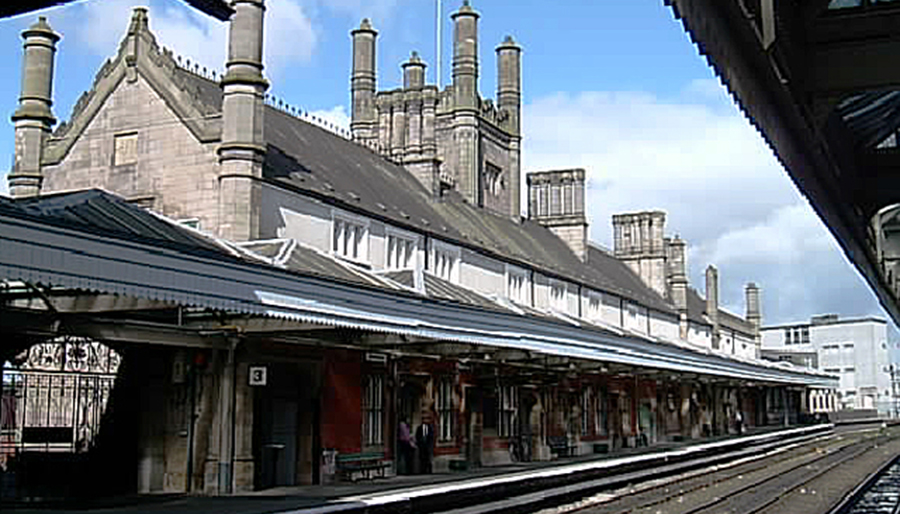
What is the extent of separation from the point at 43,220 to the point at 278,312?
14.3ft

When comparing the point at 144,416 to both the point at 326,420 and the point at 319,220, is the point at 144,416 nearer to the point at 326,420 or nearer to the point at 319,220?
the point at 326,420

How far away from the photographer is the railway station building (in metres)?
15.9

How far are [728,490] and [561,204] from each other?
112ft

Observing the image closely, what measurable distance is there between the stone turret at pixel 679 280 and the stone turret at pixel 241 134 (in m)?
45.8

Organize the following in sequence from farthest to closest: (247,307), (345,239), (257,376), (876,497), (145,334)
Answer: (345,239) < (876,497) < (257,376) < (145,334) < (247,307)

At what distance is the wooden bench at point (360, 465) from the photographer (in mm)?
23547

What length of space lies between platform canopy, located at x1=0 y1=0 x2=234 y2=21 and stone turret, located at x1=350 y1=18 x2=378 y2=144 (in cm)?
4477

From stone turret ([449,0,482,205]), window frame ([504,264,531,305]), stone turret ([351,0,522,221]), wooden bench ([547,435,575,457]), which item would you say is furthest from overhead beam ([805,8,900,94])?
stone turret ([449,0,482,205])

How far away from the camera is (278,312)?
15750 mm

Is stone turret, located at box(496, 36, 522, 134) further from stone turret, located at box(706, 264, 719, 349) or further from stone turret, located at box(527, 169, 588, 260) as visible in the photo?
stone turret, located at box(706, 264, 719, 349)

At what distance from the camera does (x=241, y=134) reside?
23.6 meters

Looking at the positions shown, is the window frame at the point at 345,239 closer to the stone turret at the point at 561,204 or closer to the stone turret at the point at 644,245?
the stone turret at the point at 561,204

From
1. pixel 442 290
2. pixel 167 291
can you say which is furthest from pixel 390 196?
pixel 167 291

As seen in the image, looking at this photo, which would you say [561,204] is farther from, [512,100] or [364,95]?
[364,95]
